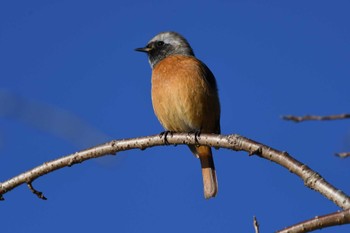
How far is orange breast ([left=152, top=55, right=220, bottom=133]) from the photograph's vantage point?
21.5ft

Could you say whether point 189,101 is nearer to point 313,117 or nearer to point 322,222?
point 322,222

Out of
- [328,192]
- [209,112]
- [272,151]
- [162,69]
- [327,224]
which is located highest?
[162,69]

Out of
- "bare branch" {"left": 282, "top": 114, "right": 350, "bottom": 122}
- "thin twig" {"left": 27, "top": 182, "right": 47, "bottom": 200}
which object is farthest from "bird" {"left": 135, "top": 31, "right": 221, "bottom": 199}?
"bare branch" {"left": 282, "top": 114, "right": 350, "bottom": 122}

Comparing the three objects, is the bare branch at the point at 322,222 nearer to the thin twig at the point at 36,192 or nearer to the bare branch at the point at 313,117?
the bare branch at the point at 313,117

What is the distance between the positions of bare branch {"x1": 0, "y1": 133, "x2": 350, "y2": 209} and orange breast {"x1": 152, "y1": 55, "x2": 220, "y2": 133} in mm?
1484

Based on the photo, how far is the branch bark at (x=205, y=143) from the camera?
3096 millimetres

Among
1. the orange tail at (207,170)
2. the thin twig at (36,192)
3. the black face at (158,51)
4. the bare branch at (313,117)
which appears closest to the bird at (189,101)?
the orange tail at (207,170)

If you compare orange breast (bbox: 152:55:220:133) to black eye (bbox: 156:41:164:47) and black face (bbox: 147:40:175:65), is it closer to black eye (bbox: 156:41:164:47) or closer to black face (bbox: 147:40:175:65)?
black face (bbox: 147:40:175:65)

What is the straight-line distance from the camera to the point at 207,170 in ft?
23.0

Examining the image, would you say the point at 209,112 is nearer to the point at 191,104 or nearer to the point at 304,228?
the point at 191,104

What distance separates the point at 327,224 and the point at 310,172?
1.68 feet

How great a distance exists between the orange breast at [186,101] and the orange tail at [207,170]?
1.09 ft

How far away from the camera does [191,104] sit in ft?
21.5

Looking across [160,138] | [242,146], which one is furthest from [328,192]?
[160,138]
